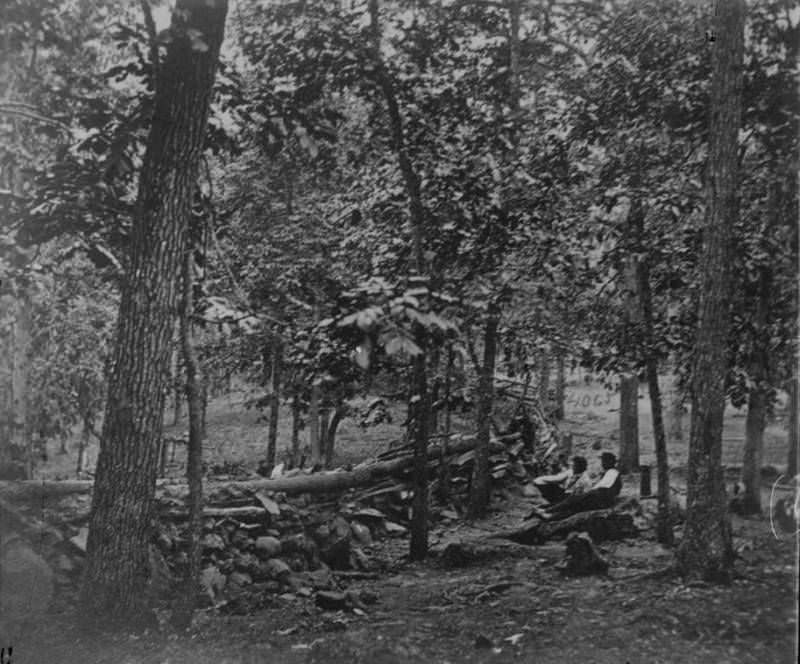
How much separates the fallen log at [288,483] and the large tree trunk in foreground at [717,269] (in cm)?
587

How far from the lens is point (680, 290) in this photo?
9008mm

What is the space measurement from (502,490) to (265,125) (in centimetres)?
871

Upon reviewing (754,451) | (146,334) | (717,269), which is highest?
(717,269)

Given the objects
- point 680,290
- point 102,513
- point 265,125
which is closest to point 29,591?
point 102,513

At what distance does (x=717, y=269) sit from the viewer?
20.3 feet

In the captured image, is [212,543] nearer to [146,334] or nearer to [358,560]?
[358,560]

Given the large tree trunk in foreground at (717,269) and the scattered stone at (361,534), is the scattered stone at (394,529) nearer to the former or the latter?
the scattered stone at (361,534)

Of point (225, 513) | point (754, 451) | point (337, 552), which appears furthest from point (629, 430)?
point (225, 513)

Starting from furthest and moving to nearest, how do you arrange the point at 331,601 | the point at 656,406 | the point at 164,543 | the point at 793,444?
the point at 656,406 → the point at 164,543 → the point at 331,601 → the point at 793,444

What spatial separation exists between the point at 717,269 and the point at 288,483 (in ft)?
22.1

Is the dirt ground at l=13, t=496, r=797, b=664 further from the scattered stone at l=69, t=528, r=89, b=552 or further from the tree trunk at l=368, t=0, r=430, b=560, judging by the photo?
the tree trunk at l=368, t=0, r=430, b=560

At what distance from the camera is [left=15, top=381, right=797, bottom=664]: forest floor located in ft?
16.2

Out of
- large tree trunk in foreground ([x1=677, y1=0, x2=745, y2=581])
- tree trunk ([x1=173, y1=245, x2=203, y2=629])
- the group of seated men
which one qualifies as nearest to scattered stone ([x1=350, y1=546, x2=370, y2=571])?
the group of seated men

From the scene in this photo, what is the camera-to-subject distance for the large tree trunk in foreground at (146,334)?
18.6 ft
